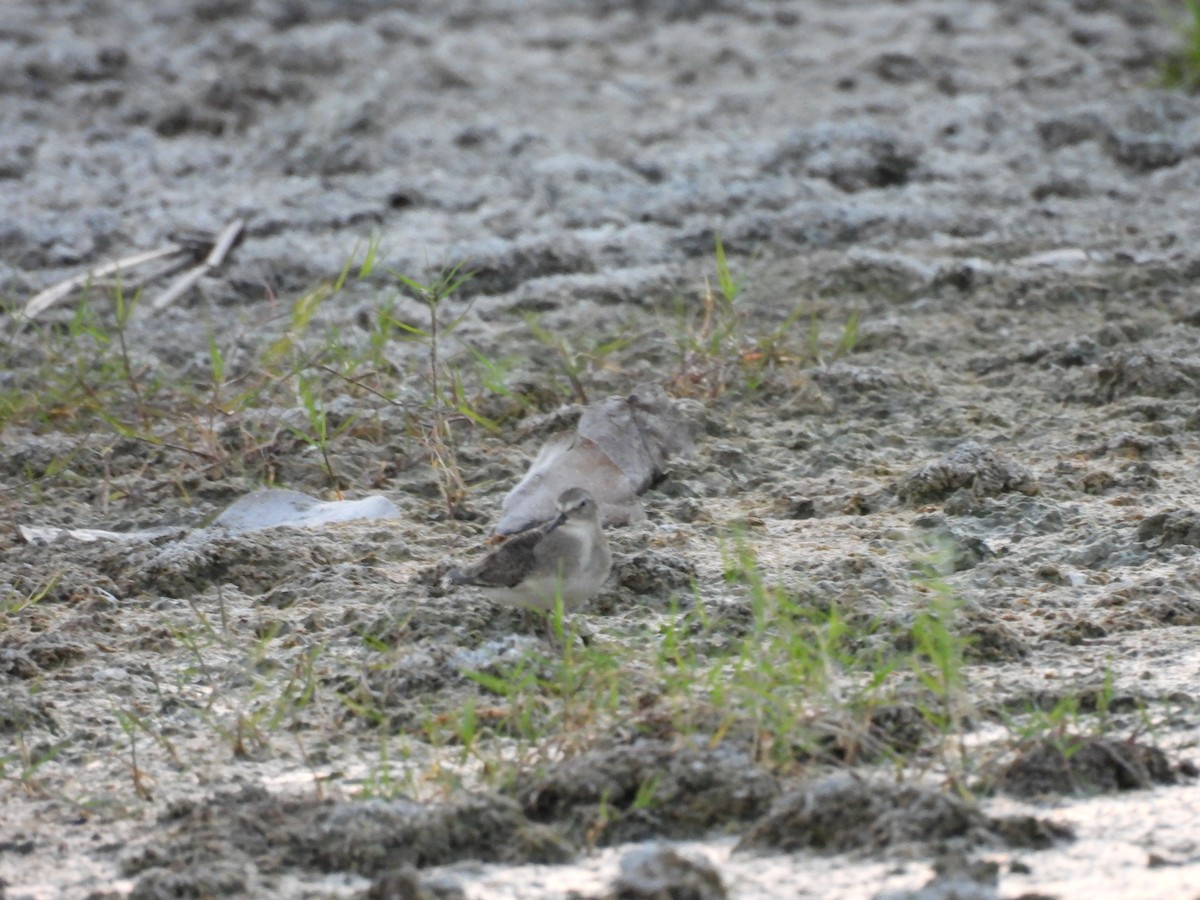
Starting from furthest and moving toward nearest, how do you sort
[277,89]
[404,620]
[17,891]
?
[277,89], [404,620], [17,891]

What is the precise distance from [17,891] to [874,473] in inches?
78.2

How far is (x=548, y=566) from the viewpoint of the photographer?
272 cm

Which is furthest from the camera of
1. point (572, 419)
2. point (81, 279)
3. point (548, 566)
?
point (81, 279)

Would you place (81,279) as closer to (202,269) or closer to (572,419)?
(202,269)

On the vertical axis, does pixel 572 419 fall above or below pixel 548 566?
below

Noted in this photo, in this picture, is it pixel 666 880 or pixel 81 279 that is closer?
pixel 666 880

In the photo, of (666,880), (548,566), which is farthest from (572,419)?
(666,880)

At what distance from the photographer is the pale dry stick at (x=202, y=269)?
15.6 ft

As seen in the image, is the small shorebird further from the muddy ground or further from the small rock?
the small rock

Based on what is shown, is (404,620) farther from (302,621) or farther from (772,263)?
(772,263)

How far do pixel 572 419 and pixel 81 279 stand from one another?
1.69 meters

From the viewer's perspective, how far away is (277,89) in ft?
21.4

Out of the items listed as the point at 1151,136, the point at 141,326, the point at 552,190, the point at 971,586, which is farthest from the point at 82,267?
the point at 1151,136

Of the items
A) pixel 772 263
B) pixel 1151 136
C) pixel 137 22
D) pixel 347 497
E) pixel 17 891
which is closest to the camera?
pixel 17 891
